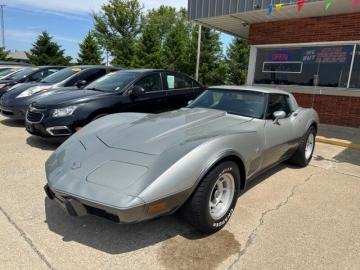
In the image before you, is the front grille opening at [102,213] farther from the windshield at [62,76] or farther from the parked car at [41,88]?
the windshield at [62,76]

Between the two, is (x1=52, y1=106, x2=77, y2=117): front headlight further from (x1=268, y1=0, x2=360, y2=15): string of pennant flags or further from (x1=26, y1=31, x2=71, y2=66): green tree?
(x1=26, y1=31, x2=71, y2=66): green tree

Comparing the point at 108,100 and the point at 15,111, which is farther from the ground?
the point at 108,100

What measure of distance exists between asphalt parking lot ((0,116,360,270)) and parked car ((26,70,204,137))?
4.31ft

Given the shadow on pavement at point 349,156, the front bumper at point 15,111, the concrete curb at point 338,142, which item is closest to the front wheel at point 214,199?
the shadow on pavement at point 349,156

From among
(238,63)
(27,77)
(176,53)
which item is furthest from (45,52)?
(27,77)

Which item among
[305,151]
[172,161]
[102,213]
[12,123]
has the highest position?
[172,161]

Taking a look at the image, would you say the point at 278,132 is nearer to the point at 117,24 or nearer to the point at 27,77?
the point at 27,77

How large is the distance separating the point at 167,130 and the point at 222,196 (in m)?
0.88

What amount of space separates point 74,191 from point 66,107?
312cm

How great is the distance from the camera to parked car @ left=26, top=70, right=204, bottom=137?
507cm

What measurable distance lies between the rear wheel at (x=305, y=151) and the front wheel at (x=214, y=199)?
2.13 metres

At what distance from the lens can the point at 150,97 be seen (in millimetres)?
6059

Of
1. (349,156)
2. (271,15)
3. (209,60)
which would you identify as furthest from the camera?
(209,60)

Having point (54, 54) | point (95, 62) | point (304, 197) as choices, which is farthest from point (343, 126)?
point (54, 54)
